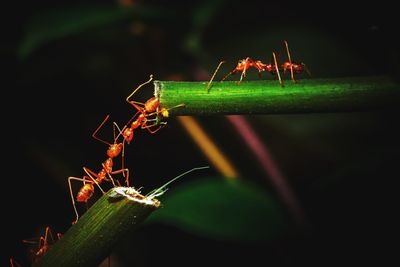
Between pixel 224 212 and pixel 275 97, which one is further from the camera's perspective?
pixel 224 212

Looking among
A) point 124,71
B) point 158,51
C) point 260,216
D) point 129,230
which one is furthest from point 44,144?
point 129,230

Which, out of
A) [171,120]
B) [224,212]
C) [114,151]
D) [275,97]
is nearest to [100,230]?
[275,97]

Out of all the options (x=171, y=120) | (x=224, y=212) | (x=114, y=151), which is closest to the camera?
(x=114, y=151)

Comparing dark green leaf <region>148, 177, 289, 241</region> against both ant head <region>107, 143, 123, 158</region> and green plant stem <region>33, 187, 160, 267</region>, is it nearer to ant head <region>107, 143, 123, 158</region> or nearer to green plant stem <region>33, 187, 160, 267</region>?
ant head <region>107, 143, 123, 158</region>

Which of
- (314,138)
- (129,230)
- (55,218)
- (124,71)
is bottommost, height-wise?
(314,138)

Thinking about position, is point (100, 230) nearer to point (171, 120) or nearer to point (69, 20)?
point (69, 20)

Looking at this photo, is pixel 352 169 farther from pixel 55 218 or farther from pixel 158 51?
pixel 55 218

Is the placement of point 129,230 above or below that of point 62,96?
below

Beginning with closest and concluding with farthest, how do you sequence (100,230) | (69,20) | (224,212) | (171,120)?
(100,230) → (224,212) → (69,20) → (171,120)
